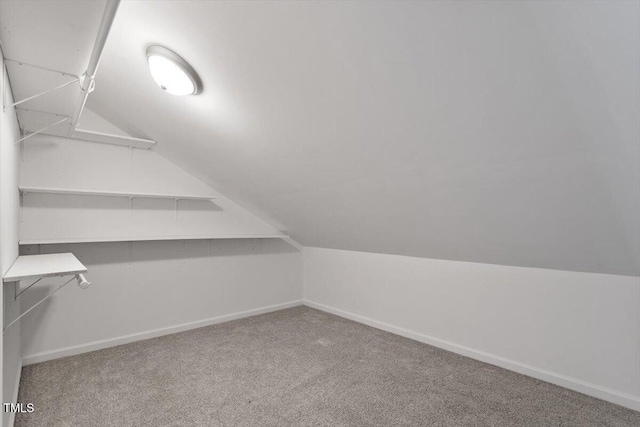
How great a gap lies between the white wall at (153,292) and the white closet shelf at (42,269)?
2.33ft

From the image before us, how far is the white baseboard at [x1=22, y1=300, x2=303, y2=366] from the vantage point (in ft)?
8.42

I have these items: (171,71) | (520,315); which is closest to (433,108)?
(171,71)

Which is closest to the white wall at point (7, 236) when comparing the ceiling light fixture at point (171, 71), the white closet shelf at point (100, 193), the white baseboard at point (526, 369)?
the white closet shelf at point (100, 193)

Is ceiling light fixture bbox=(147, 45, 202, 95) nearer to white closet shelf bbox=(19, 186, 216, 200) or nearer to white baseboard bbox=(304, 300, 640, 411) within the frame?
white closet shelf bbox=(19, 186, 216, 200)

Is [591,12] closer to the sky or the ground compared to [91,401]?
closer to the sky

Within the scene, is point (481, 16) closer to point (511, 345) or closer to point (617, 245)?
point (617, 245)

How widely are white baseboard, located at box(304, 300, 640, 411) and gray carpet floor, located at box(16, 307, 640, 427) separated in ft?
0.18

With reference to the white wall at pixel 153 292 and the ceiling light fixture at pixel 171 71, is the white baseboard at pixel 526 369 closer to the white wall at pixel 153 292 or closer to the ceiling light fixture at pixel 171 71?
the white wall at pixel 153 292

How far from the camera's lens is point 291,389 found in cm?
219

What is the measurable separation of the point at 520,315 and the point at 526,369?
0.37m

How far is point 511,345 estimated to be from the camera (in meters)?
2.49

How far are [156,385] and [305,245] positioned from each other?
2329mm

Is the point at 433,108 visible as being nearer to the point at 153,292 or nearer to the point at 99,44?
the point at 99,44

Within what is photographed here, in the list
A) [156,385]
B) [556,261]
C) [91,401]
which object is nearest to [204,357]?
[156,385]
